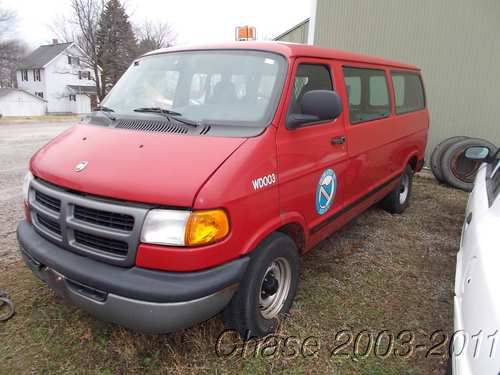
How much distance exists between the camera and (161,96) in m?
3.10

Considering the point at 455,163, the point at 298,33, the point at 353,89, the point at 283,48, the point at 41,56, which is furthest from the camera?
the point at 41,56

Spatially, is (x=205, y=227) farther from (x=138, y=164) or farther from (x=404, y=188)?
(x=404, y=188)

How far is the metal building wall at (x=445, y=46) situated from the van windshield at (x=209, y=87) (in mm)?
6429

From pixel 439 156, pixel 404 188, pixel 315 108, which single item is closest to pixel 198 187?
pixel 315 108

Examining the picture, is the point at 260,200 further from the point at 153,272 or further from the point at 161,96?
the point at 161,96

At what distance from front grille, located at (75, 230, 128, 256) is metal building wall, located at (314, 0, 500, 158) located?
25.7ft

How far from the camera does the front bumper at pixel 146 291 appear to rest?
2.09 m

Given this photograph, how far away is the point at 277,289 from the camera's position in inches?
116

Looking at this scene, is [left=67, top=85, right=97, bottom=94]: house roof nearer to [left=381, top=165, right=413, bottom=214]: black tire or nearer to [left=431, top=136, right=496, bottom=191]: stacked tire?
[left=431, top=136, right=496, bottom=191]: stacked tire

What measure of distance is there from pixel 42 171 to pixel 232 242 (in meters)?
1.49

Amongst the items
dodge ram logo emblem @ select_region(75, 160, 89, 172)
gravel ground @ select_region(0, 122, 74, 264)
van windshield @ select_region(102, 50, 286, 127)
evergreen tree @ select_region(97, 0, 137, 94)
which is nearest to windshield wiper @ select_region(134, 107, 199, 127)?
van windshield @ select_region(102, 50, 286, 127)

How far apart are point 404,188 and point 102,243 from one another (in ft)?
15.4

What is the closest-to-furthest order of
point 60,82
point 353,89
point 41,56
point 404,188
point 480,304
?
point 480,304 → point 353,89 → point 404,188 → point 60,82 → point 41,56

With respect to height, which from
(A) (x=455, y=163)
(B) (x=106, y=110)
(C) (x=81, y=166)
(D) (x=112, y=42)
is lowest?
(A) (x=455, y=163)
